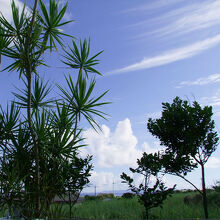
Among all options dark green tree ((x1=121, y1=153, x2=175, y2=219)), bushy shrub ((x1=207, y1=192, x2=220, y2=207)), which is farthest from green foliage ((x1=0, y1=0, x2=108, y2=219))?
bushy shrub ((x1=207, y1=192, x2=220, y2=207))

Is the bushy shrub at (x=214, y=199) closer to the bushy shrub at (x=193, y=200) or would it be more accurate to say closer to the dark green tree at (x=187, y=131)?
the bushy shrub at (x=193, y=200)

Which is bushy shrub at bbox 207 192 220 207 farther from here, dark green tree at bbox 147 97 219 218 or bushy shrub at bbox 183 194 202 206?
dark green tree at bbox 147 97 219 218

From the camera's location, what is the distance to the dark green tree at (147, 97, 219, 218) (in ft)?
23.0

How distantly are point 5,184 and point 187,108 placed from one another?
4.95 metres

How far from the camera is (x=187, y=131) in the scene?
7.08 metres

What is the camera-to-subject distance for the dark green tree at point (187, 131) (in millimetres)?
7023

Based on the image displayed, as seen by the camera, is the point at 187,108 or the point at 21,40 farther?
the point at 187,108

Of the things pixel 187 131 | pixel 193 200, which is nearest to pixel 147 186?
pixel 187 131

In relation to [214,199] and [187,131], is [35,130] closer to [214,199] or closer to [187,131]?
[187,131]

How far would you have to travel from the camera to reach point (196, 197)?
31.1 feet

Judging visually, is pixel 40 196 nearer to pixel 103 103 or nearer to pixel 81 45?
pixel 103 103

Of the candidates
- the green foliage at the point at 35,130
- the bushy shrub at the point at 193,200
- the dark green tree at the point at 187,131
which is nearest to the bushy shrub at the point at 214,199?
the bushy shrub at the point at 193,200

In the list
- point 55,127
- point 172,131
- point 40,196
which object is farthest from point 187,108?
point 40,196

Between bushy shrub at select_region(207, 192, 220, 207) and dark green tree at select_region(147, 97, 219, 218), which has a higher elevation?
dark green tree at select_region(147, 97, 219, 218)
